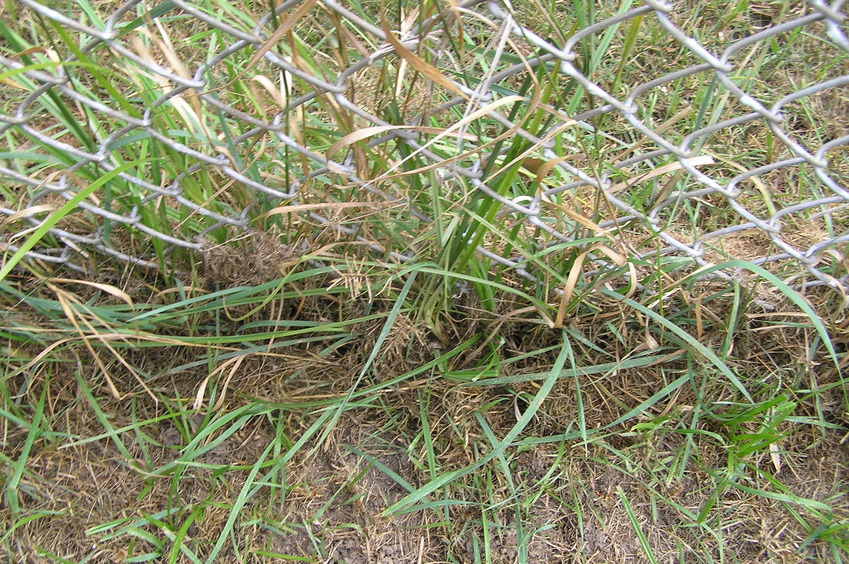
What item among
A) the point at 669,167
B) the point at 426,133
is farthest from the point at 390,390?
the point at 669,167

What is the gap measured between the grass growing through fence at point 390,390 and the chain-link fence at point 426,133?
23 mm

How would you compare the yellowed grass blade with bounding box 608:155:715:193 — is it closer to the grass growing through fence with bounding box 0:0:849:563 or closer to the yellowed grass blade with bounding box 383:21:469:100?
the grass growing through fence with bounding box 0:0:849:563

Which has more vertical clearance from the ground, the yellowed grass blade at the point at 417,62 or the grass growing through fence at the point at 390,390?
the yellowed grass blade at the point at 417,62

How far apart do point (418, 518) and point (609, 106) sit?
2.80ft

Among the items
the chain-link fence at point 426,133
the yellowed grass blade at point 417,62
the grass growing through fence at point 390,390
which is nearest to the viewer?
the yellowed grass blade at point 417,62

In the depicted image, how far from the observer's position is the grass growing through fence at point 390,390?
4.13 ft

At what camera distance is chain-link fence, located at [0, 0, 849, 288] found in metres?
0.95

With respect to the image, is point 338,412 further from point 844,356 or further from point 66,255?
point 844,356

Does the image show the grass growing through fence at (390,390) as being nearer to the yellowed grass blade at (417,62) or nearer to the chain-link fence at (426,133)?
the chain-link fence at (426,133)

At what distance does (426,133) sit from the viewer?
3.79 feet

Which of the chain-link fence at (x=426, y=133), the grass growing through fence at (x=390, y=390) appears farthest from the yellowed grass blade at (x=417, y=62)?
the grass growing through fence at (x=390, y=390)

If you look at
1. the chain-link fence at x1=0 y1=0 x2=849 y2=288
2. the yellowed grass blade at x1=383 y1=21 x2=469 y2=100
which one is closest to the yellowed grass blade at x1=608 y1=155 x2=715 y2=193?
the chain-link fence at x1=0 y1=0 x2=849 y2=288

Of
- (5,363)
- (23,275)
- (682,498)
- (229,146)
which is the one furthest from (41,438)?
(682,498)

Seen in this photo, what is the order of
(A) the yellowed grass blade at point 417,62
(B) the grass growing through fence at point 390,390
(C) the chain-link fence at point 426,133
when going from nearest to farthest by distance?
(A) the yellowed grass blade at point 417,62 → (C) the chain-link fence at point 426,133 → (B) the grass growing through fence at point 390,390
